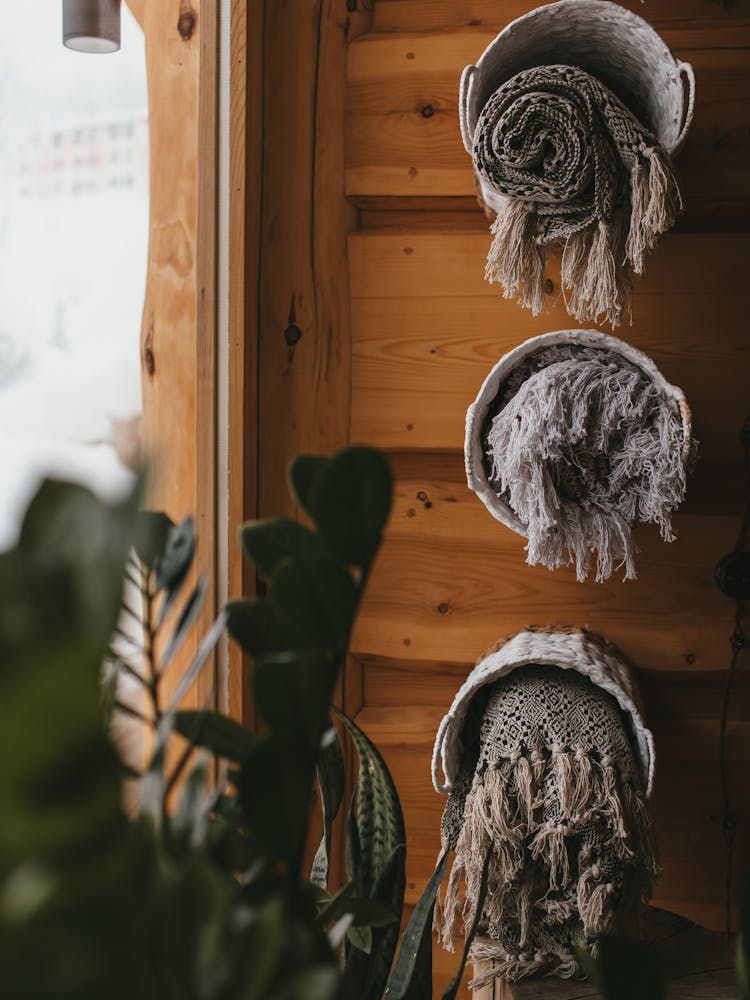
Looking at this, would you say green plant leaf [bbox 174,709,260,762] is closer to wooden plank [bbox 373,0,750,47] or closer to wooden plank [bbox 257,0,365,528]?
wooden plank [bbox 257,0,365,528]

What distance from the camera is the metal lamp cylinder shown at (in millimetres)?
1137

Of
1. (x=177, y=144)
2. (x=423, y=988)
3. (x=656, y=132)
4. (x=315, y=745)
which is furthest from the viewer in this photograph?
(x=177, y=144)

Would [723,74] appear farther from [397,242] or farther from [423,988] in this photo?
[423,988]

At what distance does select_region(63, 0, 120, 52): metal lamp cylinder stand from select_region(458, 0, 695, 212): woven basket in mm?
435

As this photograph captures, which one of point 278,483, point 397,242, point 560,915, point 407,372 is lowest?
point 560,915

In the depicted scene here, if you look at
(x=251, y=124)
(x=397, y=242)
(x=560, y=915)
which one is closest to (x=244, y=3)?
(x=251, y=124)

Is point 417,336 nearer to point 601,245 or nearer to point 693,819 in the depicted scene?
point 601,245

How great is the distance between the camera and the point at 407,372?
4.49 ft

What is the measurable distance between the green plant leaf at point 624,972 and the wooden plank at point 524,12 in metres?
1.29

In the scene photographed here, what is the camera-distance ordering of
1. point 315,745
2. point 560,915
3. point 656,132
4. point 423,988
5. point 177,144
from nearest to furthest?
point 315,745 < point 423,988 < point 560,915 < point 656,132 < point 177,144

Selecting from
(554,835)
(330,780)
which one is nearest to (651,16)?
(554,835)

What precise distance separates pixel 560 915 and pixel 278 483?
69 centimetres

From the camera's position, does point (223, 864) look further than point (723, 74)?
No

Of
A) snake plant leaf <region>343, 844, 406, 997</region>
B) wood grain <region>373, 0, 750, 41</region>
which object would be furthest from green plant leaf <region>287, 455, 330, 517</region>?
wood grain <region>373, 0, 750, 41</region>
